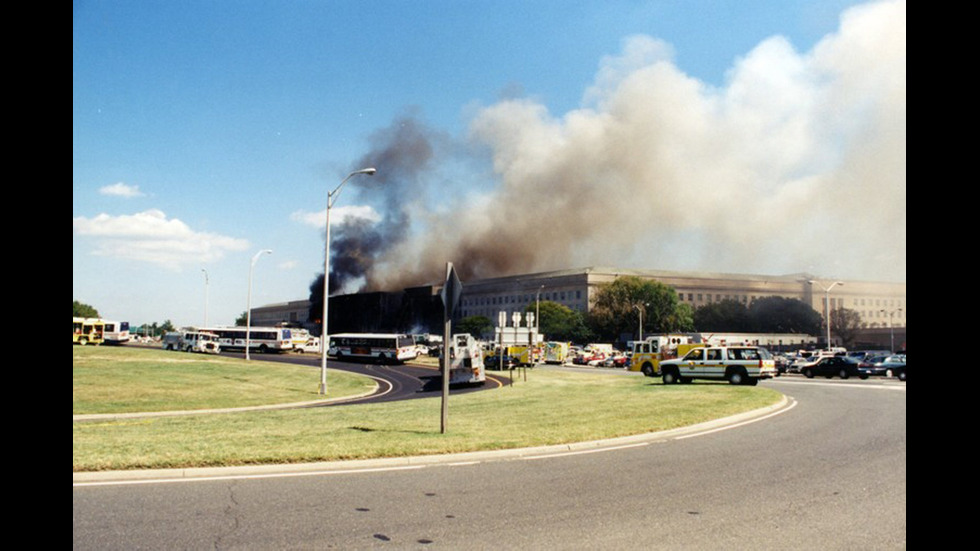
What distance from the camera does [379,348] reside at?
193ft

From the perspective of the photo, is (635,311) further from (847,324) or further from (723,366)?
(723,366)

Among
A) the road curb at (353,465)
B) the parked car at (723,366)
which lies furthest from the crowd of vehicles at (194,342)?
the road curb at (353,465)

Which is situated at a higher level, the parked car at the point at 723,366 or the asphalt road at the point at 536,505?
the asphalt road at the point at 536,505

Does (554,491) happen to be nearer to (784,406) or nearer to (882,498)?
(882,498)

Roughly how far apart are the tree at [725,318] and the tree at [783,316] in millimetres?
1466

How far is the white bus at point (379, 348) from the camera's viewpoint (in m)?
57.8

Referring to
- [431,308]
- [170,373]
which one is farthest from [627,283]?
[170,373]

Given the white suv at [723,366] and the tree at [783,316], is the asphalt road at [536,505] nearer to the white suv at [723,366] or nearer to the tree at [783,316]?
the white suv at [723,366]

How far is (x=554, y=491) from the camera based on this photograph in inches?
316

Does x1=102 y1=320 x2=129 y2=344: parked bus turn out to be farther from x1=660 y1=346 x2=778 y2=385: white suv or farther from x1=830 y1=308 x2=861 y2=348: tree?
x1=830 y1=308 x2=861 y2=348: tree

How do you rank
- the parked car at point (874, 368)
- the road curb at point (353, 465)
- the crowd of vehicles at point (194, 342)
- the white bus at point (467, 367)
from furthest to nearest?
1. the crowd of vehicles at point (194, 342)
2. the parked car at point (874, 368)
3. the white bus at point (467, 367)
4. the road curb at point (353, 465)

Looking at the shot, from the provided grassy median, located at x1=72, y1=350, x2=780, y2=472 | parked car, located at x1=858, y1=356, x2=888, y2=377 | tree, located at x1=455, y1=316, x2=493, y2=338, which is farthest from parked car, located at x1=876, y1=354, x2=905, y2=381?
tree, located at x1=455, y1=316, x2=493, y2=338

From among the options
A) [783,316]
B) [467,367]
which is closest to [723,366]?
[467,367]

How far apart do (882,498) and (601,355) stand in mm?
59237
